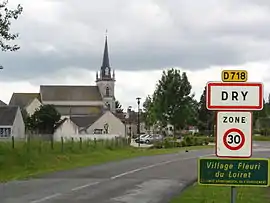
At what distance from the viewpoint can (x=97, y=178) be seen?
93.5ft

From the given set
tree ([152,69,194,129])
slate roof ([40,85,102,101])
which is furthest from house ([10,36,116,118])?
tree ([152,69,194,129])

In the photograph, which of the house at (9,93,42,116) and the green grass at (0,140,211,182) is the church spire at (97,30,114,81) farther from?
the green grass at (0,140,211,182)

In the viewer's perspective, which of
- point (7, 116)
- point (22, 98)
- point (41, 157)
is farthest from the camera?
point (22, 98)

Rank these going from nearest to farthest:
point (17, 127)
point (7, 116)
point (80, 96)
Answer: point (7, 116) → point (17, 127) → point (80, 96)

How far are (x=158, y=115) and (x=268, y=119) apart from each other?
24.6m

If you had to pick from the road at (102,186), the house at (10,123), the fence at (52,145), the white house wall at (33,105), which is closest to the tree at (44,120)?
the house at (10,123)

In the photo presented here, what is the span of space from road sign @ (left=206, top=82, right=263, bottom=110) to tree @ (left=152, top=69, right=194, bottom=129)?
9440cm

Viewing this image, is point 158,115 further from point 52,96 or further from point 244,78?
point 244,78

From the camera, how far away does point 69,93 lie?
18188cm

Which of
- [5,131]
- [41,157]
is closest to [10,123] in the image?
[5,131]

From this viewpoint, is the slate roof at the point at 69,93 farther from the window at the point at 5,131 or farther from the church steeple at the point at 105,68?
the window at the point at 5,131

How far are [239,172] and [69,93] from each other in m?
175

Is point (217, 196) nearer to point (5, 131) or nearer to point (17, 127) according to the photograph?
point (5, 131)

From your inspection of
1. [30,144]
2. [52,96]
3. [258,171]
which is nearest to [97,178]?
[30,144]
